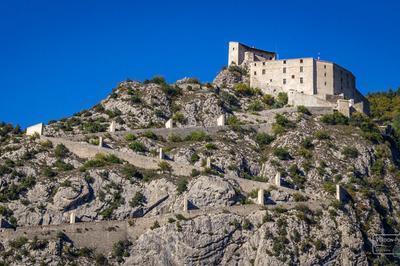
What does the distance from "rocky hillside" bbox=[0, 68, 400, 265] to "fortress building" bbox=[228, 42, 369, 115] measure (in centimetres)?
296

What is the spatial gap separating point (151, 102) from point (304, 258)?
2644 cm

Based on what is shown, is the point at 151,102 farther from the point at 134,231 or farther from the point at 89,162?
the point at 134,231

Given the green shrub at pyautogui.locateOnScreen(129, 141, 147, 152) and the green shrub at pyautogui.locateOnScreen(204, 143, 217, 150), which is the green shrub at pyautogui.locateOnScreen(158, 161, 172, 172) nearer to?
the green shrub at pyautogui.locateOnScreen(129, 141, 147, 152)

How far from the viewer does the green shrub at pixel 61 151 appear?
Result: 275ft

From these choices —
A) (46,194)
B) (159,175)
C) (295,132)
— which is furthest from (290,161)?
(46,194)

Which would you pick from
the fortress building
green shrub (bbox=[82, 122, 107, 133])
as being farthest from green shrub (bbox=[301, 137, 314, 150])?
green shrub (bbox=[82, 122, 107, 133])

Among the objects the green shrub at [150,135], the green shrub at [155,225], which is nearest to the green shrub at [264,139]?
the green shrub at [150,135]

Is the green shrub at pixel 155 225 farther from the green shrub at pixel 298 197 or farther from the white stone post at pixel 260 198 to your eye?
the green shrub at pixel 298 197

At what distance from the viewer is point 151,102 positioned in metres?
96.4

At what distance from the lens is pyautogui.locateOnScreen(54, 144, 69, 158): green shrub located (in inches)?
3300

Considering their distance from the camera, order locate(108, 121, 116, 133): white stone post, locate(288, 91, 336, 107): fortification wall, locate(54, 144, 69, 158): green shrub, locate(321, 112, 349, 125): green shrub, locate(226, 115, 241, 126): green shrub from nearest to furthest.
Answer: locate(54, 144, 69, 158): green shrub
locate(108, 121, 116, 133): white stone post
locate(226, 115, 241, 126): green shrub
locate(321, 112, 349, 125): green shrub
locate(288, 91, 336, 107): fortification wall

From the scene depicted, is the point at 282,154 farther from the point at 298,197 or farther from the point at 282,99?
the point at 282,99

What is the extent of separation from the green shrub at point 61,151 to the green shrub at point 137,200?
24.3 ft

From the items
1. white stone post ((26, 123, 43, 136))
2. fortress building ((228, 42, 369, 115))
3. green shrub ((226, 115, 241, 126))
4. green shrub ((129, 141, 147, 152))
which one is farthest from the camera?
fortress building ((228, 42, 369, 115))
